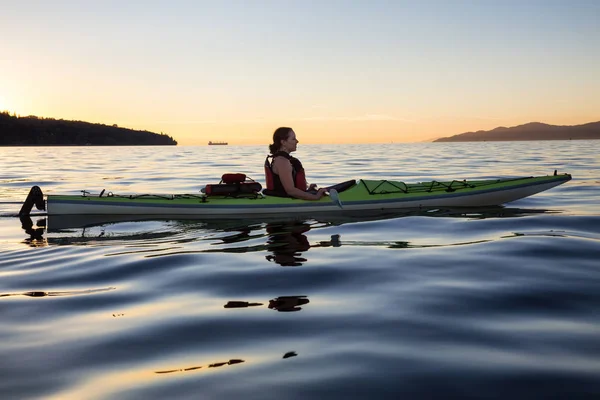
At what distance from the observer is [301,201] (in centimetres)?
1019

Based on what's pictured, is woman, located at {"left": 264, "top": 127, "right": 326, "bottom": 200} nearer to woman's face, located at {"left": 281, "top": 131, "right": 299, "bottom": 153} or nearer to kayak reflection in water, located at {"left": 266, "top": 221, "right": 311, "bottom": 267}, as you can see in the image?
woman's face, located at {"left": 281, "top": 131, "right": 299, "bottom": 153}

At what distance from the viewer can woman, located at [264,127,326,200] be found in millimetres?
9281

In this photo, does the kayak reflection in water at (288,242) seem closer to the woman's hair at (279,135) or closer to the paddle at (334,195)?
the paddle at (334,195)

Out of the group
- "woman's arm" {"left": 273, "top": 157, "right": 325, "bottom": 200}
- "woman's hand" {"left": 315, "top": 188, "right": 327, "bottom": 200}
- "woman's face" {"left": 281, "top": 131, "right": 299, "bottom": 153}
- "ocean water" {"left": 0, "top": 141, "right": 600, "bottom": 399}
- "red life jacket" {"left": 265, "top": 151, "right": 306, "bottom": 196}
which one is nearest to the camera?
"ocean water" {"left": 0, "top": 141, "right": 600, "bottom": 399}

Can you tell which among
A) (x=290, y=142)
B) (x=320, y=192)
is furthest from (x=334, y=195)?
(x=290, y=142)

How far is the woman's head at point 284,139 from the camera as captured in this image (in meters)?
9.24

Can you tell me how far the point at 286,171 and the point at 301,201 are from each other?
805mm

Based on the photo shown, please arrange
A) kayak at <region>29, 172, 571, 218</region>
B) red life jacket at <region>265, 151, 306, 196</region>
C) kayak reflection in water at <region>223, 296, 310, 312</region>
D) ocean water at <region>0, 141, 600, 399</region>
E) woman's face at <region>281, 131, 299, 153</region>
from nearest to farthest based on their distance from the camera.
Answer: ocean water at <region>0, 141, 600, 399</region>
kayak reflection in water at <region>223, 296, 310, 312</region>
woman's face at <region>281, 131, 299, 153</region>
red life jacket at <region>265, 151, 306, 196</region>
kayak at <region>29, 172, 571, 218</region>

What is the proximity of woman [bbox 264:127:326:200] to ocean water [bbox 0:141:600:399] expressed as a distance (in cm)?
165

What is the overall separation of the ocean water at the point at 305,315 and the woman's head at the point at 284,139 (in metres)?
1.73

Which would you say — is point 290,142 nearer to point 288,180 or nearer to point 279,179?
point 288,180

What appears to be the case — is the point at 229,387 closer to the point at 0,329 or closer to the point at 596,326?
the point at 0,329

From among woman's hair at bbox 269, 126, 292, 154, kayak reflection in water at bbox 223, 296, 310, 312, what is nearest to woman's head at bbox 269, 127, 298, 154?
woman's hair at bbox 269, 126, 292, 154

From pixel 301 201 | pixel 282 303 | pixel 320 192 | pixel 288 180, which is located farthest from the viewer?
pixel 301 201
